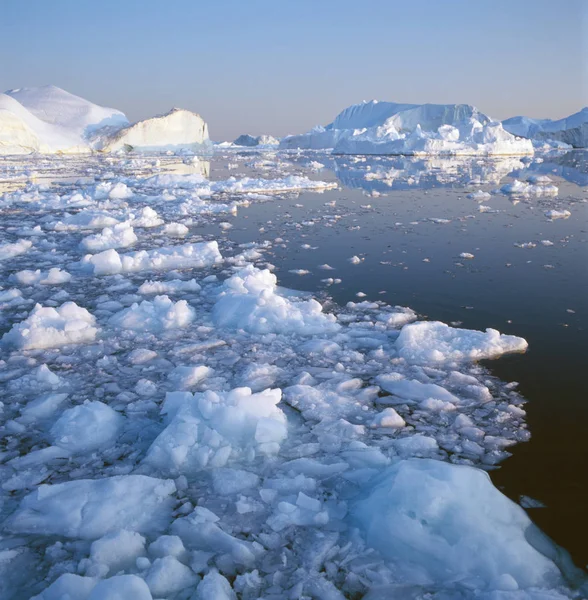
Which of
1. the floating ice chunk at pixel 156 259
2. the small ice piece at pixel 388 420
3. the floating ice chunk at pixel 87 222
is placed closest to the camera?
the small ice piece at pixel 388 420

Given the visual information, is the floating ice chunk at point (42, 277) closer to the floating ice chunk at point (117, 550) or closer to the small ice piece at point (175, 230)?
the small ice piece at point (175, 230)

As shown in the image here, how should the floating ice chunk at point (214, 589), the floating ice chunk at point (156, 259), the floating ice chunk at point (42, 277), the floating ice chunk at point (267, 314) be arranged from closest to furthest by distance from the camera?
the floating ice chunk at point (214, 589) → the floating ice chunk at point (267, 314) → the floating ice chunk at point (42, 277) → the floating ice chunk at point (156, 259)

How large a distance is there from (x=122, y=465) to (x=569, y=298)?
4960 millimetres

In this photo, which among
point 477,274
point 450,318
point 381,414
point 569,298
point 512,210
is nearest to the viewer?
point 381,414

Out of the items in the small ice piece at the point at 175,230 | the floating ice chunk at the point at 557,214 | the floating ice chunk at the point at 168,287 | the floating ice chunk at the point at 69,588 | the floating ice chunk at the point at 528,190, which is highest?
the floating ice chunk at the point at 528,190

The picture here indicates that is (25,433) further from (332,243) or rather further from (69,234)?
(69,234)

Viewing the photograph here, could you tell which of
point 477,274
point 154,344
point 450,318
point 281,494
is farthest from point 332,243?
point 281,494

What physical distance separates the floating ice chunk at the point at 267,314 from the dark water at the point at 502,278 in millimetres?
926

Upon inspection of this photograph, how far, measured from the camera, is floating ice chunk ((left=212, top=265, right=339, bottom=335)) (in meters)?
4.58

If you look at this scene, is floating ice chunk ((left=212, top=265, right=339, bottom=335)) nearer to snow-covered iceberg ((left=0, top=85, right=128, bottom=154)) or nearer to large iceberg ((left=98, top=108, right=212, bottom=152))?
snow-covered iceberg ((left=0, top=85, right=128, bottom=154))

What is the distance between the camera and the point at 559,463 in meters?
2.68

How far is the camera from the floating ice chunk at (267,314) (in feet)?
15.0

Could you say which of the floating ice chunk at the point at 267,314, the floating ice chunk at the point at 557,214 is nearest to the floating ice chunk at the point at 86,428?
the floating ice chunk at the point at 267,314

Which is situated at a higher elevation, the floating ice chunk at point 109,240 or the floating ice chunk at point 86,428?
the floating ice chunk at point 109,240
